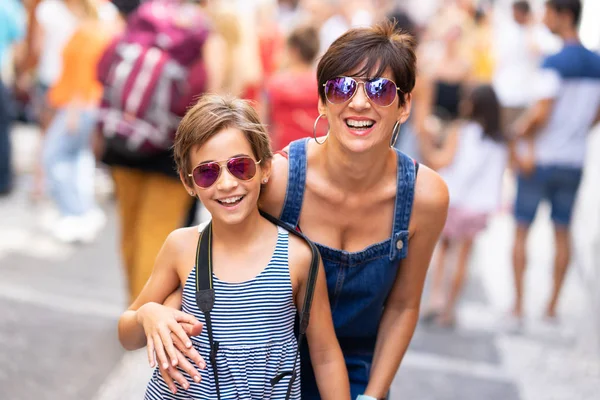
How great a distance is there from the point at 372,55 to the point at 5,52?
20.7 ft

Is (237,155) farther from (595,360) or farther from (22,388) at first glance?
(595,360)

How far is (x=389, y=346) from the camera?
2.44 metres

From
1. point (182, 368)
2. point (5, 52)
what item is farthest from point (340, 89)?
point (5, 52)

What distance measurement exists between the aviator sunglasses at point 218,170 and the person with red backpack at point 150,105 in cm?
190

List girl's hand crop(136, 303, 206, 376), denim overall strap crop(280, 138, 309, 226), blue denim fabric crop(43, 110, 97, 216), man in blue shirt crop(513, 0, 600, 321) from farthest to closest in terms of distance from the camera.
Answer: blue denim fabric crop(43, 110, 97, 216), man in blue shirt crop(513, 0, 600, 321), denim overall strap crop(280, 138, 309, 226), girl's hand crop(136, 303, 206, 376)

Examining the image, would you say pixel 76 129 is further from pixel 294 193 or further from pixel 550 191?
pixel 294 193

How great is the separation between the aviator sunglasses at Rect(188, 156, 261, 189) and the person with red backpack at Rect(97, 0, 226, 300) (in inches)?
74.9

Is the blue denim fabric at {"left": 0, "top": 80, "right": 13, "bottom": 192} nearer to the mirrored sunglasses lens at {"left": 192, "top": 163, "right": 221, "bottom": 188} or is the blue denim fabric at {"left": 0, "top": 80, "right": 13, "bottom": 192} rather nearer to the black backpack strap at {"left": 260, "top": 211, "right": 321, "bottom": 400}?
the mirrored sunglasses lens at {"left": 192, "top": 163, "right": 221, "bottom": 188}

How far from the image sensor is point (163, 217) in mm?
4465

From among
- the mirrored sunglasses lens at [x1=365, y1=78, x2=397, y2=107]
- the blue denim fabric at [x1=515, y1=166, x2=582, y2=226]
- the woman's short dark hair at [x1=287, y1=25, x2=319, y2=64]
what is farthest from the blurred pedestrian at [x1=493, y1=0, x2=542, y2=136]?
the mirrored sunglasses lens at [x1=365, y1=78, x2=397, y2=107]

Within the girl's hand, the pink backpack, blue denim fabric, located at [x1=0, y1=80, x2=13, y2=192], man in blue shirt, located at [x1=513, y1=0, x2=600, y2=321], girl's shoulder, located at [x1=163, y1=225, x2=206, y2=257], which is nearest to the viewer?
the girl's hand

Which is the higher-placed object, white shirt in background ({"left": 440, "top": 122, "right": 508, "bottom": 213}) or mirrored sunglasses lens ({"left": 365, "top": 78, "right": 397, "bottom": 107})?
mirrored sunglasses lens ({"left": 365, "top": 78, "right": 397, "bottom": 107})

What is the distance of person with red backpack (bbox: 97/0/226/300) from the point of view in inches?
164

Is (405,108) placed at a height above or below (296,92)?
above
